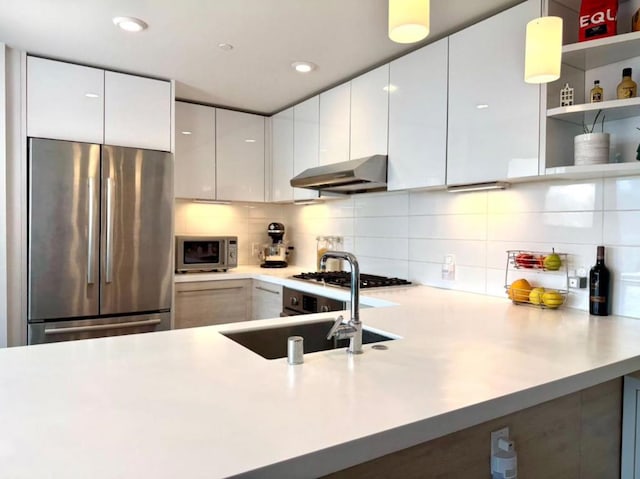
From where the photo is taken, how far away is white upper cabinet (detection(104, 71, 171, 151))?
282cm

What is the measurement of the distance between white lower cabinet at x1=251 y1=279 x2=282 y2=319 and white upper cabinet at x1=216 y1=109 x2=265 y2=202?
0.83 meters

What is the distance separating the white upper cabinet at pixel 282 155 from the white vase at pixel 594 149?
225cm

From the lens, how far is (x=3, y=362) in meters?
1.14

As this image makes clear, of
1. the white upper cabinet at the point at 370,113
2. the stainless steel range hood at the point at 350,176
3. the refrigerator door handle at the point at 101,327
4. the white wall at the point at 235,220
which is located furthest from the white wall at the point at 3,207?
the white upper cabinet at the point at 370,113

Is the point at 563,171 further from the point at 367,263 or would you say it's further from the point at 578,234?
the point at 367,263

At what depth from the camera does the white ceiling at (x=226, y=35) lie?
1979 mm

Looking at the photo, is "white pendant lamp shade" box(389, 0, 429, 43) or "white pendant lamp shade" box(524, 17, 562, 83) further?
"white pendant lamp shade" box(524, 17, 562, 83)

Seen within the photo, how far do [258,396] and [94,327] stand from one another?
2.24 meters

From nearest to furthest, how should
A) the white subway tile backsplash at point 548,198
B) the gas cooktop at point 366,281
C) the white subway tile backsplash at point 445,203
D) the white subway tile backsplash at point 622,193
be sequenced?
1. the white subway tile backsplash at point 622,193
2. the white subway tile backsplash at point 548,198
3. the white subway tile backsplash at point 445,203
4. the gas cooktop at point 366,281

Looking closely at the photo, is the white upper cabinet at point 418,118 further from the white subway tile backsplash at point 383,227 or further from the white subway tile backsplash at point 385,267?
the white subway tile backsplash at point 385,267

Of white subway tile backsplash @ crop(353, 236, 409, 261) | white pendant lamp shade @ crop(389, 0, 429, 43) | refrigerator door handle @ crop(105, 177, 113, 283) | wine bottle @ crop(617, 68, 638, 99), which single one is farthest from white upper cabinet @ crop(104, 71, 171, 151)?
wine bottle @ crop(617, 68, 638, 99)

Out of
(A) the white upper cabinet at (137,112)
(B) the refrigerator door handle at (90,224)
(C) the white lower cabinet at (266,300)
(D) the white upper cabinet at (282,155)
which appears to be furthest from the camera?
(D) the white upper cabinet at (282,155)

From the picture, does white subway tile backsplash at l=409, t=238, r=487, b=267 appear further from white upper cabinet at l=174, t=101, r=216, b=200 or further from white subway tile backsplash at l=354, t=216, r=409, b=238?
white upper cabinet at l=174, t=101, r=216, b=200

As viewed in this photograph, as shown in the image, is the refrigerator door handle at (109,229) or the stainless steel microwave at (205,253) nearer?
the refrigerator door handle at (109,229)
